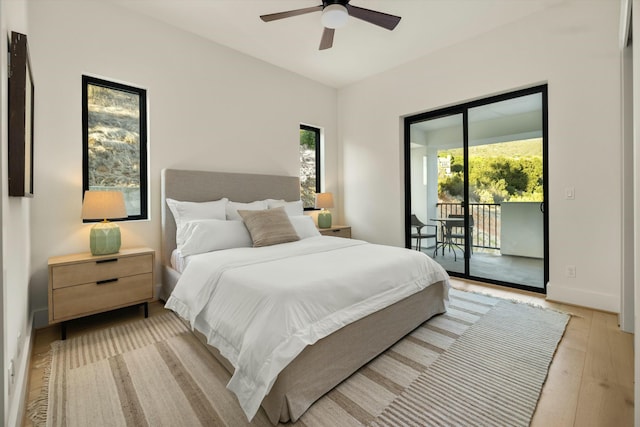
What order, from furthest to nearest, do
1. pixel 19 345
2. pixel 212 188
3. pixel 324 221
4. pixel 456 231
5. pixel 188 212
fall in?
1. pixel 324 221
2. pixel 456 231
3. pixel 212 188
4. pixel 188 212
5. pixel 19 345

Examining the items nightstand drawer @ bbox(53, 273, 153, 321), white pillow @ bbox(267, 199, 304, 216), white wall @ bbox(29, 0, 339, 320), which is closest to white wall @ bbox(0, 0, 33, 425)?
nightstand drawer @ bbox(53, 273, 153, 321)

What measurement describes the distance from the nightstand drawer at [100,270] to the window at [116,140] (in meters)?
0.71

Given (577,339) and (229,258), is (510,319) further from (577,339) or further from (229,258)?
(229,258)

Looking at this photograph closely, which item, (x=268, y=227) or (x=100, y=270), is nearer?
(x=100, y=270)

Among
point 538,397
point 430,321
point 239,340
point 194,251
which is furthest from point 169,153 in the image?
point 538,397

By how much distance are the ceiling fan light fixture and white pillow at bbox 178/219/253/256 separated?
79.4 inches

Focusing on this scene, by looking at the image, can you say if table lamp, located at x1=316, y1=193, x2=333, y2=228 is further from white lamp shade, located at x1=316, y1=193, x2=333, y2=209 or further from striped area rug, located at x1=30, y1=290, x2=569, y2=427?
striped area rug, located at x1=30, y1=290, x2=569, y2=427

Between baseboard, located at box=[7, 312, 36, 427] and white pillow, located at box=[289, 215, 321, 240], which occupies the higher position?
white pillow, located at box=[289, 215, 321, 240]

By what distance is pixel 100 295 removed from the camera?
95.0 inches

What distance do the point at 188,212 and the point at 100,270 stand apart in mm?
893

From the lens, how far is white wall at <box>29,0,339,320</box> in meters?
2.53

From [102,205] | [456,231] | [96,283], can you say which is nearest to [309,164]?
[456,231]

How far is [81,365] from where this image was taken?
1.91 meters

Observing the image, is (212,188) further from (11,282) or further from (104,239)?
(11,282)
